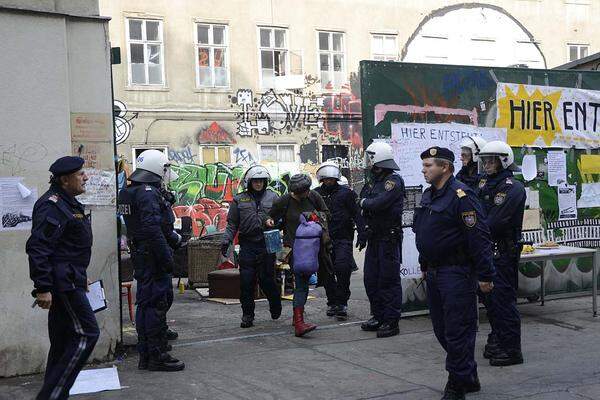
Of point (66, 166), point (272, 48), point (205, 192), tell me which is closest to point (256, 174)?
point (66, 166)

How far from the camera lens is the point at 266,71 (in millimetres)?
23234

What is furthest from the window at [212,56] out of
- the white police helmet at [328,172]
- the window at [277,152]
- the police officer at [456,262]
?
the police officer at [456,262]

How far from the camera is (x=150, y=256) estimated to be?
21.8 feet

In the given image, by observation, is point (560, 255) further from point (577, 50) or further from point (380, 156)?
point (577, 50)

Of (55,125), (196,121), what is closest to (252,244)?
(55,125)

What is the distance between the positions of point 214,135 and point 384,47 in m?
6.92

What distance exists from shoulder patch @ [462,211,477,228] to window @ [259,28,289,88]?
18219mm

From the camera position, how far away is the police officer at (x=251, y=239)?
27.8ft

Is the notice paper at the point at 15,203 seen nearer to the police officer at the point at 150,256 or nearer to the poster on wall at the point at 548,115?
the police officer at the point at 150,256

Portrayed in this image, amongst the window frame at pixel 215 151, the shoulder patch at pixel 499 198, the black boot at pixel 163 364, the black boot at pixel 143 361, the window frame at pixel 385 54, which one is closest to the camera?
the black boot at pixel 163 364

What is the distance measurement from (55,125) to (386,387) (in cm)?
365

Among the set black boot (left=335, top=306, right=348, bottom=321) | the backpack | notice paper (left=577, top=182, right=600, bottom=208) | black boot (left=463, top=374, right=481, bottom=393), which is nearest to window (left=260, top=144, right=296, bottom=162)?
notice paper (left=577, top=182, right=600, bottom=208)

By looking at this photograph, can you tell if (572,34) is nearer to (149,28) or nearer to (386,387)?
(149,28)

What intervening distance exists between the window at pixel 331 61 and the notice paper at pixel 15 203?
1821cm
